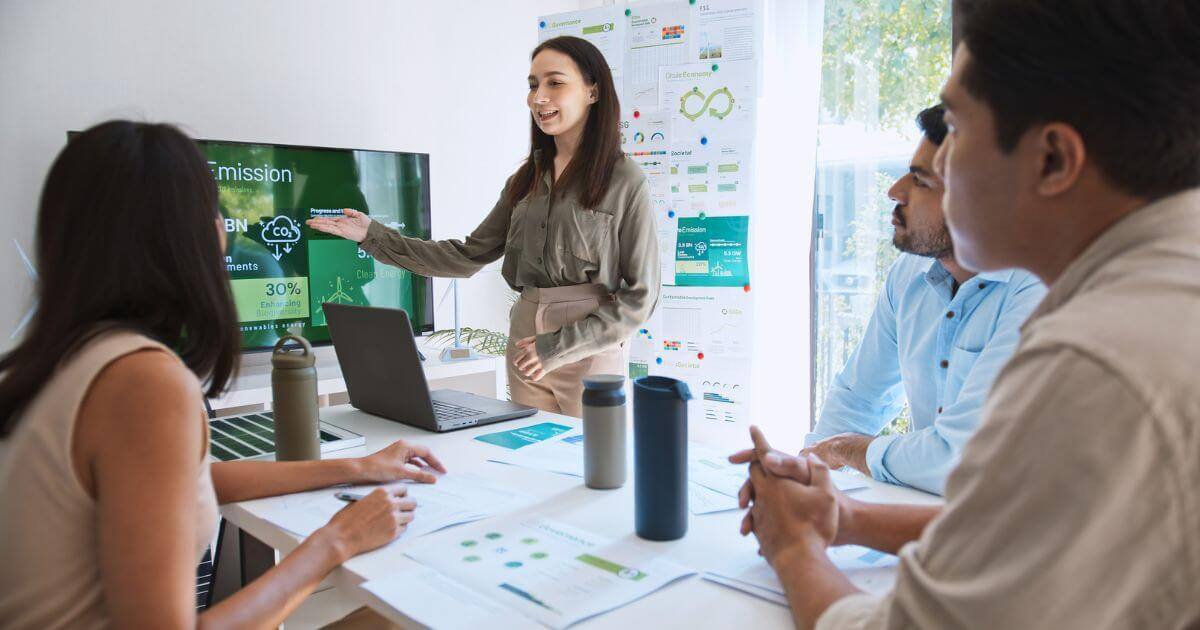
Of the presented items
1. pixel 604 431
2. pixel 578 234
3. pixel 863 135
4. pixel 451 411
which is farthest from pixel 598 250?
pixel 863 135

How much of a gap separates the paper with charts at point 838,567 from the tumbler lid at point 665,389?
0.80 ft

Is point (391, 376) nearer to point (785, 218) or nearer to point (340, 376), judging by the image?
point (340, 376)

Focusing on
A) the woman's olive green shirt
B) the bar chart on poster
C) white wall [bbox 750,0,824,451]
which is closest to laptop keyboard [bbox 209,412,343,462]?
the woman's olive green shirt

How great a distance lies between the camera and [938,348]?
1.73 meters

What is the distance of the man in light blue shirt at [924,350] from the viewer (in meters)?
1.47

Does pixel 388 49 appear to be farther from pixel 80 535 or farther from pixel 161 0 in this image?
pixel 80 535

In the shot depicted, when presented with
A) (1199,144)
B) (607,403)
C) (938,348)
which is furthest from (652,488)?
(938,348)

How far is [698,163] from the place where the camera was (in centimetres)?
384

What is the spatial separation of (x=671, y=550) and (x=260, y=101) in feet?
10.4

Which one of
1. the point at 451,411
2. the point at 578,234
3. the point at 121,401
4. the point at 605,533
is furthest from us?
the point at 578,234

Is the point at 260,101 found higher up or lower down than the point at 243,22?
lower down

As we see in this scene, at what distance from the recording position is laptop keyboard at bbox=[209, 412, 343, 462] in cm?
166

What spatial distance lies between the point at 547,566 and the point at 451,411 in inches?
37.3

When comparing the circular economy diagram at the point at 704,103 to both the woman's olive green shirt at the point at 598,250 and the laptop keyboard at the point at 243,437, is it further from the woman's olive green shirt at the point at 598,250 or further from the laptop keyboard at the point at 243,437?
the laptop keyboard at the point at 243,437
